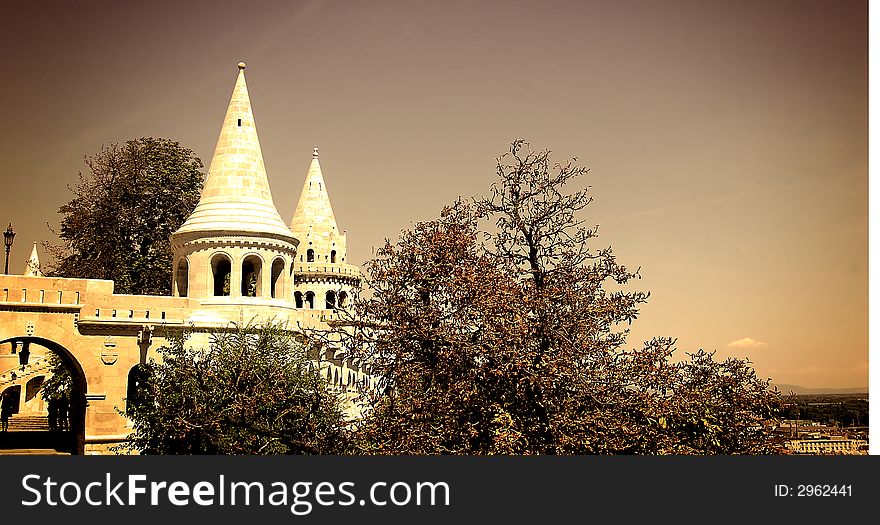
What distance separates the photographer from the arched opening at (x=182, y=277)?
74.7ft

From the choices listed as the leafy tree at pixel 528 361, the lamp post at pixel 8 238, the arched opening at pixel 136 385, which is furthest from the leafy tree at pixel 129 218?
the leafy tree at pixel 528 361

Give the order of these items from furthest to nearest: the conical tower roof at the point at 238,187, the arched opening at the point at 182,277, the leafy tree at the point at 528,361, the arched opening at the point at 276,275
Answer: the arched opening at the point at 276,275 < the arched opening at the point at 182,277 < the conical tower roof at the point at 238,187 < the leafy tree at the point at 528,361

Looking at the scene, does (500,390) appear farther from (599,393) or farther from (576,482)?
(576,482)

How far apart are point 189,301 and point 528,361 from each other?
9.78 m

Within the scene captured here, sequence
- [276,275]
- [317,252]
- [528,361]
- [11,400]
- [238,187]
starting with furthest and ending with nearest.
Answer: [11,400] < [317,252] < [276,275] < [238,187] < [528,361]

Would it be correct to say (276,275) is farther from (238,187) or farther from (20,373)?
(20,373)

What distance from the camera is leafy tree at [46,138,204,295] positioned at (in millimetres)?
29781

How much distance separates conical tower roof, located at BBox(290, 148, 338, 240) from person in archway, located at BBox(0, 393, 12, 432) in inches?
478

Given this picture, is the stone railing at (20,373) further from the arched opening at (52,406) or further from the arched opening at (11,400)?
the arched opening at (11,400)

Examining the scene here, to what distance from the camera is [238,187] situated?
22875 mm

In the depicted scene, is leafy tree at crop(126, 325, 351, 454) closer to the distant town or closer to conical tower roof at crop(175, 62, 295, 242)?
conical tower roof at crop(175, 62, 295, 242)

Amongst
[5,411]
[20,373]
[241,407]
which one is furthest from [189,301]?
[20,373]

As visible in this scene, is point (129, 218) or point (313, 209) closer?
point (129, 218)

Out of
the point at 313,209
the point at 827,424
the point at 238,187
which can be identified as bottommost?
the point at 827,424
